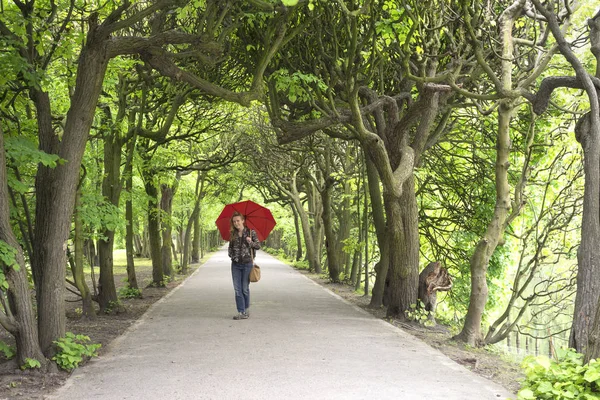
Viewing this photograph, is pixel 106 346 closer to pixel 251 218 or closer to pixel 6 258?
pixel 6 258

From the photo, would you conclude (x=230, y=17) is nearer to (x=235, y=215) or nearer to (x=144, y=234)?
(x=235, y=215)

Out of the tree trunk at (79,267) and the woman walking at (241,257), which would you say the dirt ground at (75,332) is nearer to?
the tree trunk at (79,267)

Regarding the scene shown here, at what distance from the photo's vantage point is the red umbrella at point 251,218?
12547mm

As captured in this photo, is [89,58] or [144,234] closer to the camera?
[89,58]

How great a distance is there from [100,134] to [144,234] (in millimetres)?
33877

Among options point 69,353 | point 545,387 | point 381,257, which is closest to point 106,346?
point 69,353

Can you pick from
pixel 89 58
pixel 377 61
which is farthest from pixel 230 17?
pixel 89 58

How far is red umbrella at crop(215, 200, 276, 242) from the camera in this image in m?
12.5

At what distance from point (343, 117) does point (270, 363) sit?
6067 millimetres

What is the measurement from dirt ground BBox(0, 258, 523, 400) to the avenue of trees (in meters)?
0.32

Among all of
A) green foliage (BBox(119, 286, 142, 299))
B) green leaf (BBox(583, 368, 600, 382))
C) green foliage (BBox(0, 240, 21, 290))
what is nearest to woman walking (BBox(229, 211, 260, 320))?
green foliage (BBox(119, 286, 142, 299))

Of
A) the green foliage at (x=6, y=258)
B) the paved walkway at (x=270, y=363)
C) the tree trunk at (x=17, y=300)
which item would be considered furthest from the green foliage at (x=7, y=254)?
the paved walkway at (x=270, y=363)

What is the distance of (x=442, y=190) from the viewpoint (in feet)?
54.4

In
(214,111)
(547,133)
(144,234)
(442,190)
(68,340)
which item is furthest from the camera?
(144,234)
